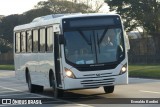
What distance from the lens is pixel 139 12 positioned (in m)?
71.8

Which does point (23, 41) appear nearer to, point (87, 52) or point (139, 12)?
point (87, 52)

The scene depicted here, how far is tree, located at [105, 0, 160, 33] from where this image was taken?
70062 mm

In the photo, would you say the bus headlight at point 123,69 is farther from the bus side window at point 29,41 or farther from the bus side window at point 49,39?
the bus side window at point 29,41

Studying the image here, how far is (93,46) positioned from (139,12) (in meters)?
53.2

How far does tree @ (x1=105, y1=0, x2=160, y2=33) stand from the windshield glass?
50.6m

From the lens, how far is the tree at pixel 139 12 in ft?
230

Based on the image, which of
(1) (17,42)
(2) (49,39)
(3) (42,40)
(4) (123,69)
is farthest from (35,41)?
(4) (123,69)

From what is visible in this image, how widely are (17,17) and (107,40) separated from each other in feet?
337

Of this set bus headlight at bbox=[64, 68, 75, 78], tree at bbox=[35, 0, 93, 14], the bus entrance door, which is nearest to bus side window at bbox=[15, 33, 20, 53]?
the bus entrance door

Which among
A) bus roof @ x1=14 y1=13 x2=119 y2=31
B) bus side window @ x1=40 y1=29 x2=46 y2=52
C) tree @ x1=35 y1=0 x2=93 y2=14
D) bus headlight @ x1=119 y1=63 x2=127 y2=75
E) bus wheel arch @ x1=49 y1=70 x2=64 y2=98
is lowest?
tree @ x1=35 y1=0 x2=93 y2=14

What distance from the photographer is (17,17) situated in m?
121

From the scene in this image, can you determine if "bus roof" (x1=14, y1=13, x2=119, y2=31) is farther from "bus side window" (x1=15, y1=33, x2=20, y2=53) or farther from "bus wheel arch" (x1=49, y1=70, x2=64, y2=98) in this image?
"bus wheel arch" (x1=49, y1=70, x2=64, y2=98)

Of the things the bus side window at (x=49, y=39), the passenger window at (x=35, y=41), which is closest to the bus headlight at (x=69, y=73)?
the bus side window at (x=49, y=39)

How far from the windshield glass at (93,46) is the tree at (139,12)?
50.6 meters
